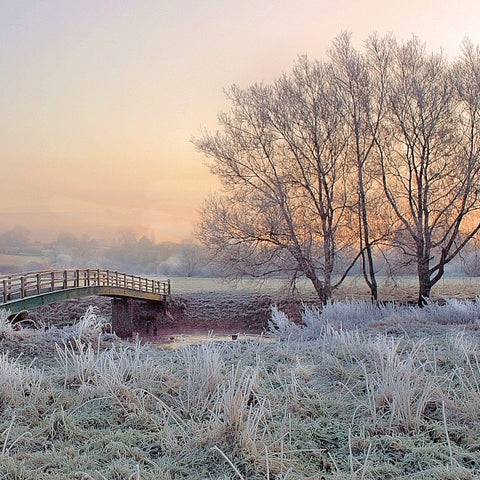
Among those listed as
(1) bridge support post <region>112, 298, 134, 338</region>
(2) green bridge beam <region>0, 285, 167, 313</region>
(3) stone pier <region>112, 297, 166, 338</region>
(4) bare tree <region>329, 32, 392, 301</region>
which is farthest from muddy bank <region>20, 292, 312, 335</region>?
(4) bare tree <region>329, 32, 392, 301</region>

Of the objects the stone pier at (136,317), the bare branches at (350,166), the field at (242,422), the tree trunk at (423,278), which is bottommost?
the stone pier at (136,317)

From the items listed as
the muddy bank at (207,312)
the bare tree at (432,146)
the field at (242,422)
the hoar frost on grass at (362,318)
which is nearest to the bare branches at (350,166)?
the bare tree at (432,146)

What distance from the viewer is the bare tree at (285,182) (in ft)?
72.9

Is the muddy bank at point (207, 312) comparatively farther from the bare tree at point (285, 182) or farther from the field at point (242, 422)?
the field at point (242, 422)

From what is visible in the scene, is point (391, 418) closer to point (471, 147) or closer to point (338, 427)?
point (338, 427)

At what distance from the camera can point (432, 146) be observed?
21656 mm

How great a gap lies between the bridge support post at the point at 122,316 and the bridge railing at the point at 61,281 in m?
0.83

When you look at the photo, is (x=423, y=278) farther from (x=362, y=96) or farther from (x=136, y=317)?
(x=136, y=317)

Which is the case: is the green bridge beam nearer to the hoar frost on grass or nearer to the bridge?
the bridge

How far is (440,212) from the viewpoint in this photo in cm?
2169

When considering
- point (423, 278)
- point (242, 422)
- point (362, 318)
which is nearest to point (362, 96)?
point (423, 278)

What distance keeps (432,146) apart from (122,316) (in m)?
14.8

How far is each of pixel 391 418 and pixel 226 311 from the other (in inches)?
913

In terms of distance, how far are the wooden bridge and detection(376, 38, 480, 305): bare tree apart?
11625mm
